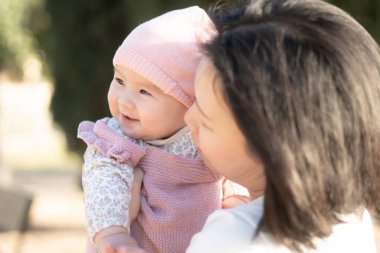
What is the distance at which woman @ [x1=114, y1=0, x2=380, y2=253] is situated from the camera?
137cm

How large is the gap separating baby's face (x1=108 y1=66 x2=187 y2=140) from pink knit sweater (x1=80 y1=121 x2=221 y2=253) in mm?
33

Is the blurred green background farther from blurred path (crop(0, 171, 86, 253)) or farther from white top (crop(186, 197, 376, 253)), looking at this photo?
white top (crop(186, 197, 376, 253))

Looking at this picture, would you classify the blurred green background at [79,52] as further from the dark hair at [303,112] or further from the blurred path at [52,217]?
the dark hair at [303,112]

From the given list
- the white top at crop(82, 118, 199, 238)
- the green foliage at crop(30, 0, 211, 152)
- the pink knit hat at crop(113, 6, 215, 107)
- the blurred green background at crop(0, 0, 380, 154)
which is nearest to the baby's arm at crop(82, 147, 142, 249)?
the white top at crop(82, 118, 199, 238)

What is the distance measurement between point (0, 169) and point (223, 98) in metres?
9.30

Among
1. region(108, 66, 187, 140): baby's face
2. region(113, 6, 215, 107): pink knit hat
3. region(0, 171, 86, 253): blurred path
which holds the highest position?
region(113, 6, 215, 107): pink knit hat

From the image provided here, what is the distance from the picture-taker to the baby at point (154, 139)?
5.80ft

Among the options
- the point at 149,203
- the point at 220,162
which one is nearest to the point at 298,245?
the point at 220,162

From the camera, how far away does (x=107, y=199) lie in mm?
1721

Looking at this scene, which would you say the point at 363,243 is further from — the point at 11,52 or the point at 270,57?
the point at 11,52

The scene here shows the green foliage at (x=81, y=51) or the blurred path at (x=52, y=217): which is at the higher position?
the green foliage at (x=81, y=51)

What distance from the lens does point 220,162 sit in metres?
1.51

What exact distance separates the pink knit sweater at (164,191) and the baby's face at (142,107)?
0.11 feet

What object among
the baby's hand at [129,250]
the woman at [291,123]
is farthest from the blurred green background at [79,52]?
the woman at [291,123]
